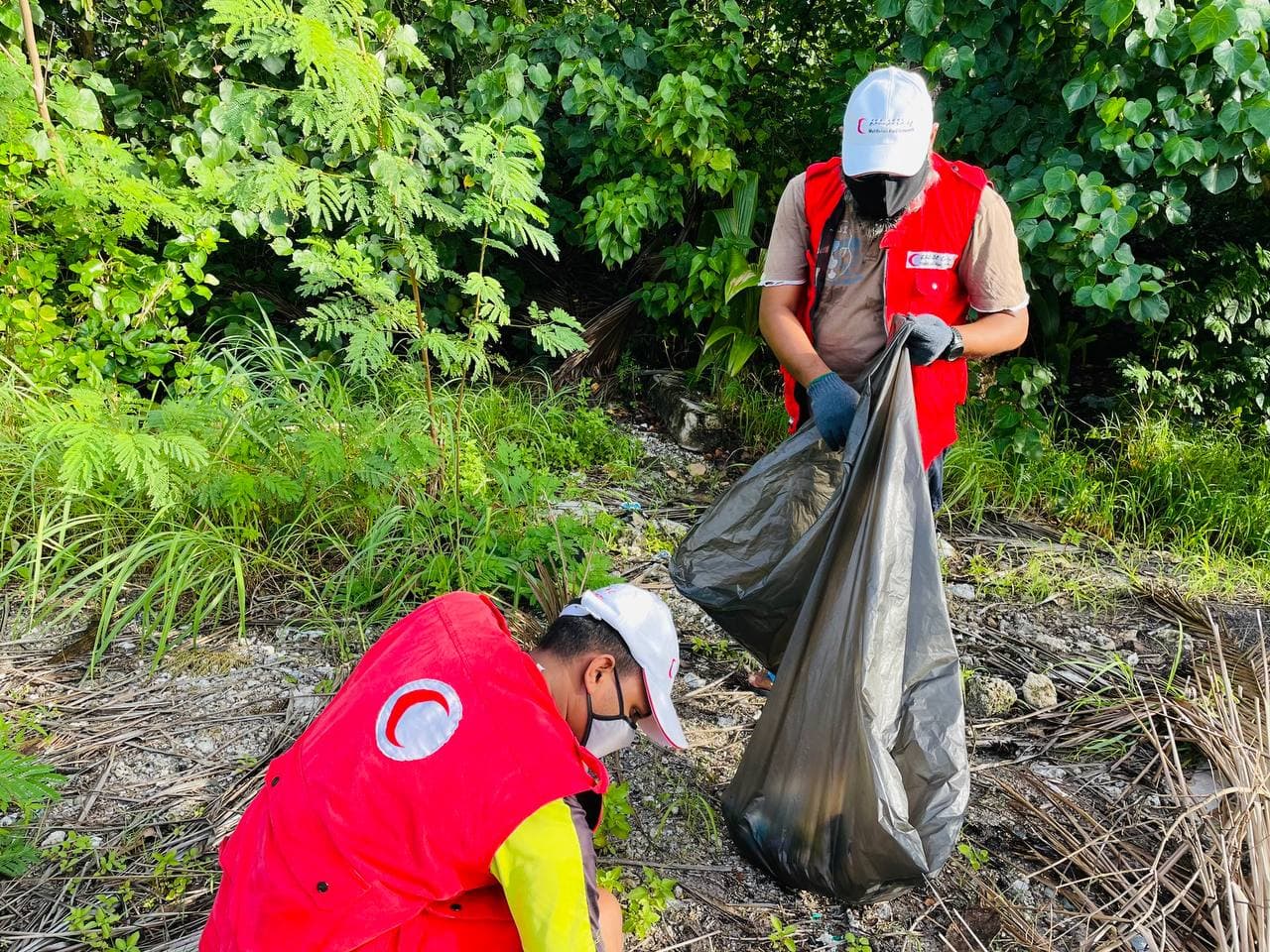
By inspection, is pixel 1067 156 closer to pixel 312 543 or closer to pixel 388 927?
pixel 312 543

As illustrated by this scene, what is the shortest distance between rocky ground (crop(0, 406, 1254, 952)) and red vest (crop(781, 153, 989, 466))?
97cm

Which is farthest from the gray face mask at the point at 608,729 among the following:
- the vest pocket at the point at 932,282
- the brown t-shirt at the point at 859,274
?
the vest pocket at the point at 932,282

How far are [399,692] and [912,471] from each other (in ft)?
3.76

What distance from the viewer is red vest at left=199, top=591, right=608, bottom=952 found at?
120 centimetres

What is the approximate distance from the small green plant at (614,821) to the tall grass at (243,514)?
75cm

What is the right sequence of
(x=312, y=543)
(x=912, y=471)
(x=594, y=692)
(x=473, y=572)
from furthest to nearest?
(x=312, y=543) → (x=473, y=572) → (x=912, y=471) → (x=594, y=692)

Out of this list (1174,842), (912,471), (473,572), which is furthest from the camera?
(473,572)

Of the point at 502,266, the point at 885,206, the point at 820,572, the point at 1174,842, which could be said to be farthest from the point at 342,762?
the point at 502,266

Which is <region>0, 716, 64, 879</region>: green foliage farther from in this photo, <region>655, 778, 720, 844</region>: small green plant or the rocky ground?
<region>655, 778, 720, 844</region>: small green plant

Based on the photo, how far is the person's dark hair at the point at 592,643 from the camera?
4.93ft

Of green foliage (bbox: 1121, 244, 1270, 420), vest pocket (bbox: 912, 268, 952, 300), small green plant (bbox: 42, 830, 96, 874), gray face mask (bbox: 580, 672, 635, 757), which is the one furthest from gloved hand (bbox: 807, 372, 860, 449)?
green foliage (bbox: 1121, 244, 1270, 420)

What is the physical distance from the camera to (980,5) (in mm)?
3094

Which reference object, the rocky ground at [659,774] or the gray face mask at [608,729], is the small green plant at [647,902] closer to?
the rocky ground at [659,774]

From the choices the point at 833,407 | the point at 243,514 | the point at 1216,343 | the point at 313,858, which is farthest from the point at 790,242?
the point at 1216,343
